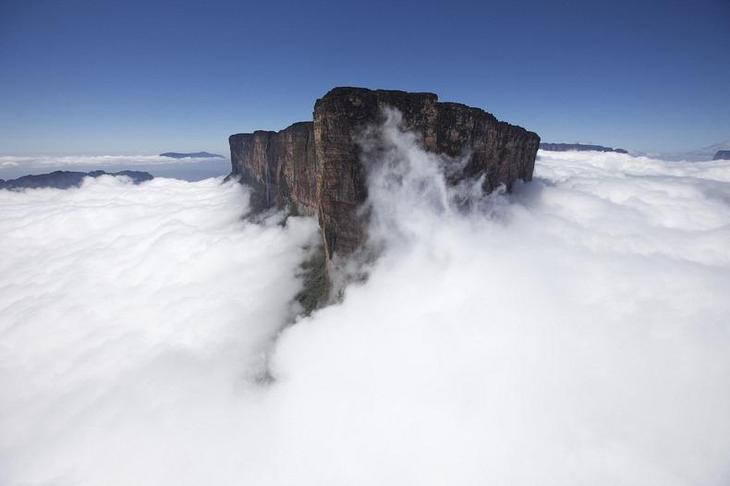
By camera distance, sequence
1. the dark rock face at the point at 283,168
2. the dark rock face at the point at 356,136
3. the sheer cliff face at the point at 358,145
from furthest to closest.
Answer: the dark rock face at the point at 283,168, the sheer cliff face at the point at 358,145, the dark rock face at the point at 356,136

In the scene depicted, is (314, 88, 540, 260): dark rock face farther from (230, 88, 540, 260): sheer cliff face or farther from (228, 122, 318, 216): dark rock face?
(228, 122, 318, 216): dark rock face

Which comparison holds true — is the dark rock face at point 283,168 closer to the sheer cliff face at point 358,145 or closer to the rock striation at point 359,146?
the rock striation at point 359,146

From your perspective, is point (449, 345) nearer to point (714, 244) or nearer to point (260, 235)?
point (260, 235)

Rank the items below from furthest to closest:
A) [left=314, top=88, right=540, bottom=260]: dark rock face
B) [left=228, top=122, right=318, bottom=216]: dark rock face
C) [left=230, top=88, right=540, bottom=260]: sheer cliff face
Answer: [left=228, top=122, right=318, bottom=216]: dark rock face → [left=230, top=88, right=540, bottom=260]: sheer cliff face → [left=314, top=88, right=540, bottom=260]: dark rock face

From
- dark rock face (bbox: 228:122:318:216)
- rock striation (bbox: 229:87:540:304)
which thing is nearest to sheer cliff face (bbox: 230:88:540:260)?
rock striation (bbox: 229:87:540:304)

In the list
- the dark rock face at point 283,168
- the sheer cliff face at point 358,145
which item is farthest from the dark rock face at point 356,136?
the dark rock face at point 283,168

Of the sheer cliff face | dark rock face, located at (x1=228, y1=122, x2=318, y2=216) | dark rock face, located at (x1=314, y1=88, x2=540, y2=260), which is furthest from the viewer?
dark rock face, located at (x1=228, y1=122, x2=318, y2=216)

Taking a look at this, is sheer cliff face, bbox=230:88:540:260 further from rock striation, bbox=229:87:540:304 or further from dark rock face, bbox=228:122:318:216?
dark rock face, bbox=228:122:318:216

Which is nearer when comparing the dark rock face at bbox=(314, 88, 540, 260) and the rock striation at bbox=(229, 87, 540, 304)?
the dark rock face at bbox=(314, 88, 540, 260)

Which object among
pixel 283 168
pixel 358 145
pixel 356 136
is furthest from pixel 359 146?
pixel 283 168

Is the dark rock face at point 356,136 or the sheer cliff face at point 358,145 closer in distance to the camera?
the dark rock face at point 356,136

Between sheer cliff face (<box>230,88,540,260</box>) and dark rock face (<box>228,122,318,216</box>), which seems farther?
dark rock face (<box>228,122,318,216</box>)

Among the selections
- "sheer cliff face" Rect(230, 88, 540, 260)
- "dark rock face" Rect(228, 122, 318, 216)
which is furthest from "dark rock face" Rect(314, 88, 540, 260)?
"dark rock face" Rect(228, 122, 318, 216)
